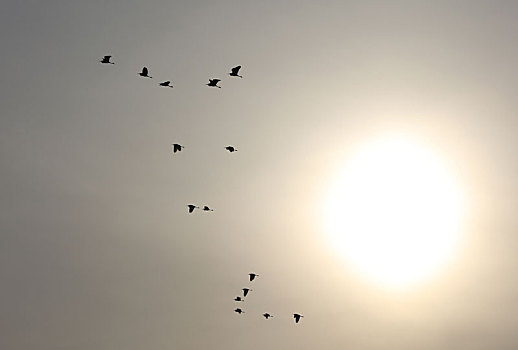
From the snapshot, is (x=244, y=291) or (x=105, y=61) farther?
(x=244, y=291)

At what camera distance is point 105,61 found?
129 metres

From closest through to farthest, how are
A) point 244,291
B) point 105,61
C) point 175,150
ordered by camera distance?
point 105,61 < point 175,150 < point 244,291

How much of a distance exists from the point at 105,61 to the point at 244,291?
1572 inches

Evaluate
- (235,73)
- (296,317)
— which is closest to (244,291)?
(296,317)

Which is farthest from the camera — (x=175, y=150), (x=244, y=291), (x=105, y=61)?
(x=244, y=291)

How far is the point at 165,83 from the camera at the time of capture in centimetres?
13050

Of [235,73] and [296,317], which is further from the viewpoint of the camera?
[296,317]

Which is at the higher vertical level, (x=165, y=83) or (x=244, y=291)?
(x=165, y=83)

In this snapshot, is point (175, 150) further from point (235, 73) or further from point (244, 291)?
point (244, 291)

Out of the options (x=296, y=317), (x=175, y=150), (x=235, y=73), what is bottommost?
(x=296, y=317)

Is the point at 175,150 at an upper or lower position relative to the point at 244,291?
upper

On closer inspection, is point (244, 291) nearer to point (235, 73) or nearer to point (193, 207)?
point (193, 207)

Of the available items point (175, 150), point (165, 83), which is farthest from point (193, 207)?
point (165, 83)

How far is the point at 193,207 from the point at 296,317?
21.8m
